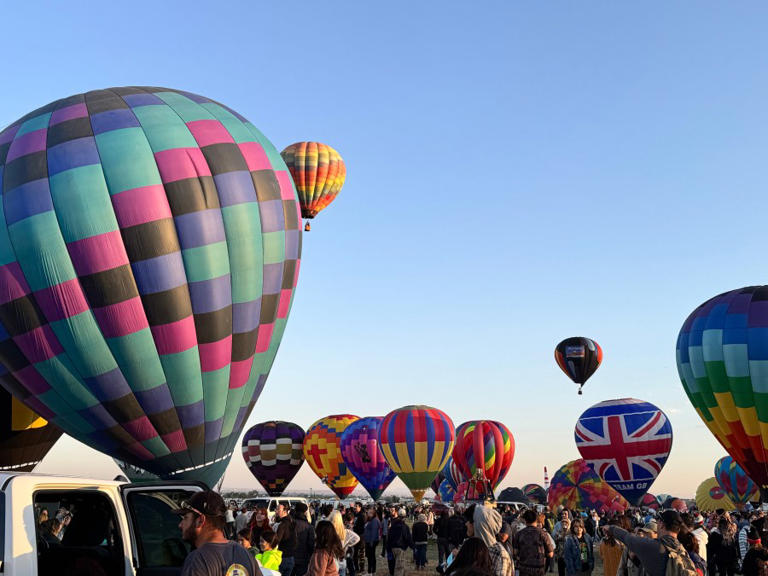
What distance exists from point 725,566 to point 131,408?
1116 cm

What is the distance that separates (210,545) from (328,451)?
145 feet

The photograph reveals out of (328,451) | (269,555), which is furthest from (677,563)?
(328,451)

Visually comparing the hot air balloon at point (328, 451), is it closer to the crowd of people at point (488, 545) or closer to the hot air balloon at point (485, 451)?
the hot air balloon at point (485, 451)

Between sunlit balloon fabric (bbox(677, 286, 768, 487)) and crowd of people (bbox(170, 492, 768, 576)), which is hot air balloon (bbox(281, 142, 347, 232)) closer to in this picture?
sunlit balloon fabric (bbox(677, 286, 768, 487))

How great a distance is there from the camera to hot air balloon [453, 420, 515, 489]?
142 feet

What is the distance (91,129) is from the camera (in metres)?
14.9

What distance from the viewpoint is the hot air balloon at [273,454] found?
1865 inches

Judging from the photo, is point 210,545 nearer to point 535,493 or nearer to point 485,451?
point 485,451

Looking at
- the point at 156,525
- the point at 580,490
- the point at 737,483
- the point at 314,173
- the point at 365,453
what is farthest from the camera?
the point at 737,483

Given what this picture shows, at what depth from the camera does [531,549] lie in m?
9.48

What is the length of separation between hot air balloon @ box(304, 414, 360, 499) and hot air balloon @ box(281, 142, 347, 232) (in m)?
16.7

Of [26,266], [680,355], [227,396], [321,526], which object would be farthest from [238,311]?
[680,355]

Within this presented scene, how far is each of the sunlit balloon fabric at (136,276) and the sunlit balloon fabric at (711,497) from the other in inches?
2217

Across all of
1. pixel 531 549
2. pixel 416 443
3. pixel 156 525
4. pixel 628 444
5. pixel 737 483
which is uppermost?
pixel 156 525
